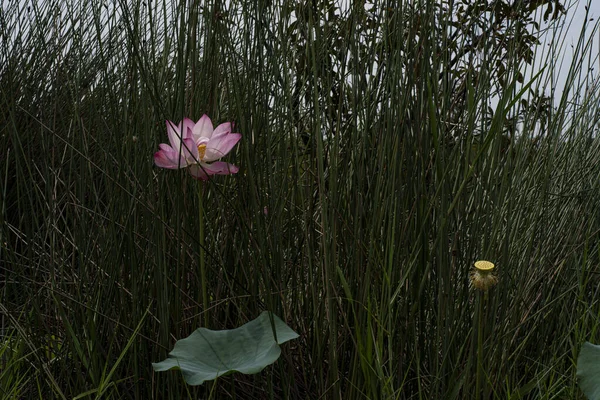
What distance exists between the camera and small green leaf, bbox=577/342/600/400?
963 mm

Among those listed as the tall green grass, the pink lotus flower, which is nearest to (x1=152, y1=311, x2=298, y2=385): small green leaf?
the tall green grass

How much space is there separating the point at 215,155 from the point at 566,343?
2.57 feet

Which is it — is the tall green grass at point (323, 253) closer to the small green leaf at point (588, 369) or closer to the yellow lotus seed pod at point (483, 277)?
the small green leaf at point (588, 369)

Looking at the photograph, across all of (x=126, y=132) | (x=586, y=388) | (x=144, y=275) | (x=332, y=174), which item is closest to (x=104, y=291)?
(x=144, y=275)

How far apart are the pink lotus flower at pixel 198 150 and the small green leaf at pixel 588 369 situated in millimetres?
561

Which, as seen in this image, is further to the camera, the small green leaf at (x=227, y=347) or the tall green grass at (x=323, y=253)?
the tall green grass at (x=323, y=253)

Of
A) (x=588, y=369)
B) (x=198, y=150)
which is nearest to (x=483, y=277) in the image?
(x=588, y=369)

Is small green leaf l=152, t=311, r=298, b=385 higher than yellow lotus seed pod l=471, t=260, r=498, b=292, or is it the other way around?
yellow lotus seed pod l=471, t=260, r=498, b=292

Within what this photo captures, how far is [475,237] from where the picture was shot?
1181 mm

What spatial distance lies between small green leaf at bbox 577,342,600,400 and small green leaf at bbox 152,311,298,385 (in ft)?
1.37

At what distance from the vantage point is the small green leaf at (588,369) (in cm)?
96

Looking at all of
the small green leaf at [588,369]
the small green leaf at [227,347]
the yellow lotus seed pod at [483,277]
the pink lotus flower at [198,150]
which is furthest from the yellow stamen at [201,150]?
the small green leaf at [588,369]

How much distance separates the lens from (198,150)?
38.4 inches

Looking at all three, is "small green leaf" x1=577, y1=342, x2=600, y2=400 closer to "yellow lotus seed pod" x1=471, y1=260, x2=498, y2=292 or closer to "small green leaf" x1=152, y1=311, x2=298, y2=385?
"yellow lotus seed pod" x1=471, y1=260, x2=498, y2=292
